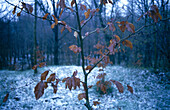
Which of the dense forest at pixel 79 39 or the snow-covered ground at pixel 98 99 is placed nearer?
the snow-covered ground at pixel 98 99

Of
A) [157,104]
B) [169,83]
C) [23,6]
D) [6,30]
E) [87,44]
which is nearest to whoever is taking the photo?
[23,6]

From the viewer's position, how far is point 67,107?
3.38 m

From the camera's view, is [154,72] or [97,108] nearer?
[97,108]

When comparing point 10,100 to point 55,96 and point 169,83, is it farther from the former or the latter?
point 169,83

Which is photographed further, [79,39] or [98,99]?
[79,39]

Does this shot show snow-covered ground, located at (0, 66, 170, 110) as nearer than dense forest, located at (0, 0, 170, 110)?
Yes

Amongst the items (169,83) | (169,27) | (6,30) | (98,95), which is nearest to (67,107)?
(98,95)

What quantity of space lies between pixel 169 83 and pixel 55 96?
4.97m

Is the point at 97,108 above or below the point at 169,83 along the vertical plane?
below

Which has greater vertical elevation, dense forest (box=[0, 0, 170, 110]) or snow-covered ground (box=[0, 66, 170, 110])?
dense forest (box=[0, 0, 170, 110])

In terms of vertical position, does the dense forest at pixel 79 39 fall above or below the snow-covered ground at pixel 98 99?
above

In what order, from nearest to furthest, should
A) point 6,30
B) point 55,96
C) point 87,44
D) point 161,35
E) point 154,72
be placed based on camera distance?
point 55,96 < point 161,35 < point 154,72 < point 6,30 < point 87,44

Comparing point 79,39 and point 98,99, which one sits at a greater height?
point 79,39

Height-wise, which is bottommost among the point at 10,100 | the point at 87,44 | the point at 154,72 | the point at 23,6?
the point at 10,100
